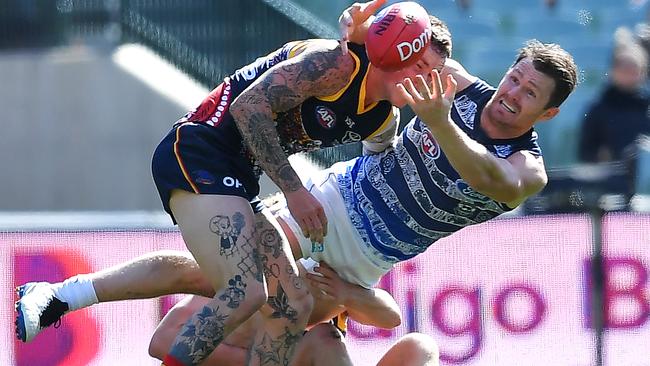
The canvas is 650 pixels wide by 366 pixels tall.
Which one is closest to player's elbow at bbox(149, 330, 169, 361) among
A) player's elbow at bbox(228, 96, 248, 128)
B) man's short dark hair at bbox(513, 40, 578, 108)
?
player's elbow at bbox(228, 96, 248, 128)

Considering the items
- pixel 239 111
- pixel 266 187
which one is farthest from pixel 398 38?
pixel 266 187

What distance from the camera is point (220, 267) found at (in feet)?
13.6

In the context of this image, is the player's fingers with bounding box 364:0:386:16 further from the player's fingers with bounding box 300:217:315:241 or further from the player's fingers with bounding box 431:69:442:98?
the player's fingers with bounding box 300:217:315:241

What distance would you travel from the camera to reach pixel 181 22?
8188 mm

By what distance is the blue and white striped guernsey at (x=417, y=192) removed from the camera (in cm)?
452

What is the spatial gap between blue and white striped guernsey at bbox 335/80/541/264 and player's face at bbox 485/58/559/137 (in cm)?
6

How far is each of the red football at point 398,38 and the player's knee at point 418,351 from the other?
39.4 inches

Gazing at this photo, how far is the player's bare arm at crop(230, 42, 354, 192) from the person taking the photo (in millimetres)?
4027

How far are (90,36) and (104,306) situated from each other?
368 centimetres

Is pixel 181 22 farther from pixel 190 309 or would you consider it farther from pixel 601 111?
pixel 190 309

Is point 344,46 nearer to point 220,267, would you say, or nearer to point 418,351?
point 220,267

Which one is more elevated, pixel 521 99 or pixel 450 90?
pixel 450 90

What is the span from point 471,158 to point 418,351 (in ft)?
2.49

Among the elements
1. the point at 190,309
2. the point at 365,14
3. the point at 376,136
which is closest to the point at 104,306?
the point at 190,309
